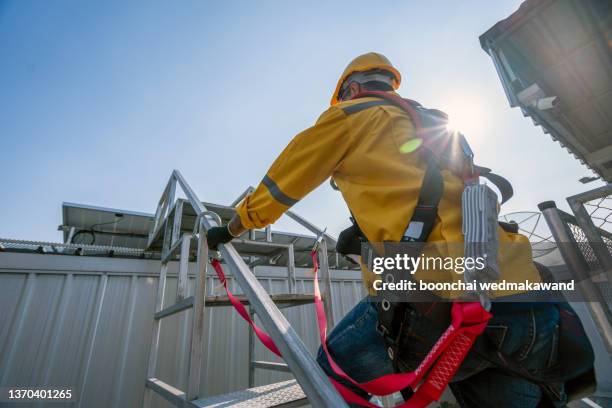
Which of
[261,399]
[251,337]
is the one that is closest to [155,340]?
[251,337]

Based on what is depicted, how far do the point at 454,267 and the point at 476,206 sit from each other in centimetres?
21

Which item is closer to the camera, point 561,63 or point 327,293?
point 327,293

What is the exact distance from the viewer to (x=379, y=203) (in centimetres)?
111

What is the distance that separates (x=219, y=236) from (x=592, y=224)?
9.83 ft

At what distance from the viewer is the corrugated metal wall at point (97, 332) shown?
3193 millimetres

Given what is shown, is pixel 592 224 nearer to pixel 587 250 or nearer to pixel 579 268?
pixel 587 250

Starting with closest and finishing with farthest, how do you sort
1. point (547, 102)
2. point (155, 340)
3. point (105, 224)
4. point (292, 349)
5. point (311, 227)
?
1. point (292, 349)
2. point (155, 340)
3. point (311, 227)
4. point (547, 102)
5. point (105, 224)

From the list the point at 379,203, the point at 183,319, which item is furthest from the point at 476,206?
the point at 183,319

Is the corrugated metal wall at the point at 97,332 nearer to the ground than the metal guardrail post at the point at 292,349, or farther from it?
farther from it

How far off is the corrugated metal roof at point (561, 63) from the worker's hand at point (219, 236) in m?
3.87

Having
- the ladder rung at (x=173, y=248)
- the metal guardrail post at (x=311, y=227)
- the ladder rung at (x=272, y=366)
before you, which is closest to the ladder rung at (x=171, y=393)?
the ladder rung at (x=272, y=366)

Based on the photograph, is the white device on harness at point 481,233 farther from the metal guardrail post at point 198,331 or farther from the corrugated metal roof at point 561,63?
the corrugated metal roof at point 561,63

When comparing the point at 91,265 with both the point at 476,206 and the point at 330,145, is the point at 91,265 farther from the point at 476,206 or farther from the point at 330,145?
the point at 476,206

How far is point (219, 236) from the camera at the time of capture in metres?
1.72
